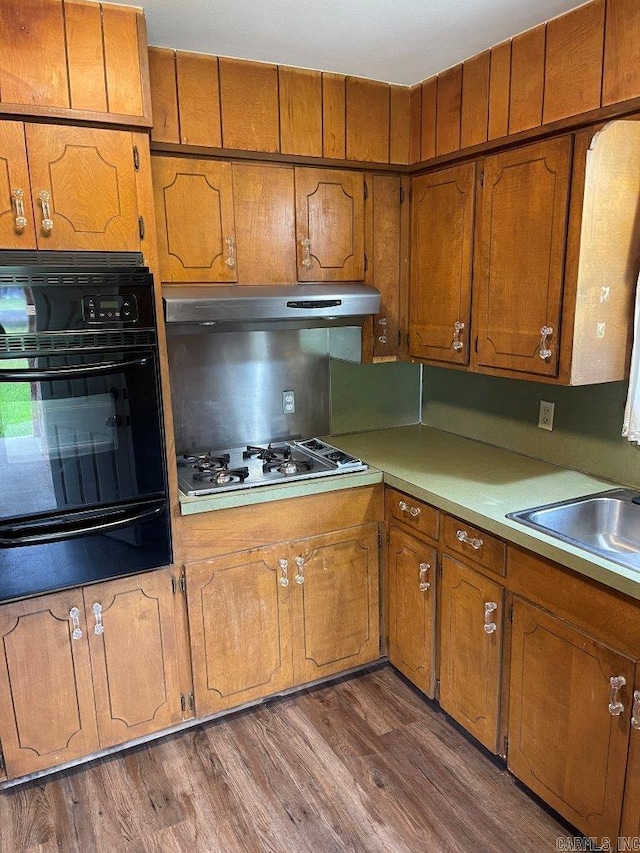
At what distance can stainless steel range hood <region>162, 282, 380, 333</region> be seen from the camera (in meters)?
2.10

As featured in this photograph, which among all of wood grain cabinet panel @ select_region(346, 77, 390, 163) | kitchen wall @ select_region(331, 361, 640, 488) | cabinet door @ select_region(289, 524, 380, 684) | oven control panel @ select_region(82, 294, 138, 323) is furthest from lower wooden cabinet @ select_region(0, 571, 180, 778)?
wood grain cabinet panel @ select_region(346, 77, 390, 163)

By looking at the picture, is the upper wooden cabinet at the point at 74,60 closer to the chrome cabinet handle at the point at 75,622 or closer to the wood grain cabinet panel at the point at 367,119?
the wood grain cabinet panel at the point at 367,119

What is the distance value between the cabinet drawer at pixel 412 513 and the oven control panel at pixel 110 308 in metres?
1.15

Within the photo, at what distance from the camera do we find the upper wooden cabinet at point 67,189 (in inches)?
68.9

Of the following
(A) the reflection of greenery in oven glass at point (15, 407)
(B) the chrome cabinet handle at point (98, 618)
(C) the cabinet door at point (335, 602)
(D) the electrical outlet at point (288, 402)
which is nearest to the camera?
(A) the reflection of greenery in oven glass at point (15, 407)

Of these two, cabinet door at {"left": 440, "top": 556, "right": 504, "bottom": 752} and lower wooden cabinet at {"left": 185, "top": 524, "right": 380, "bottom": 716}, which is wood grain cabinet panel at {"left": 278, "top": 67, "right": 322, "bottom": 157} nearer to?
lower wooden cabinet at {"left": 185, "top": 524, "right": 380, "bottom": 716}

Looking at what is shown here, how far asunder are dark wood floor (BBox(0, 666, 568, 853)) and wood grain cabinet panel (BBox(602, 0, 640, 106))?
211 cm

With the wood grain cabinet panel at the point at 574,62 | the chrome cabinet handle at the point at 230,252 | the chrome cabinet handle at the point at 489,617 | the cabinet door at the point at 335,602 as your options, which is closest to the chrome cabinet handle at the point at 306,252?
the chrome cabinet handle at the point at 230,252

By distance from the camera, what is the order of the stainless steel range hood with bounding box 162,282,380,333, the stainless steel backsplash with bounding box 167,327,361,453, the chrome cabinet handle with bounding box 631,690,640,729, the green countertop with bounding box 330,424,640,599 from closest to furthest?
the chrome cabinet handle with bounding box 631,690,640,729
the green countertop with bounding box 330,424,640,599
the stainless steel range hood with bounding box 162,282,380,333
the stainless steel backsplash with bounding box 167,327,361,453

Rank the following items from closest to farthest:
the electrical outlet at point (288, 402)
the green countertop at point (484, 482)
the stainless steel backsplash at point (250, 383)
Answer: the green countertop at point (484, 482) < the stainless steel backsplash at point (250, 383) < the electrical outlet at point (288, 402)

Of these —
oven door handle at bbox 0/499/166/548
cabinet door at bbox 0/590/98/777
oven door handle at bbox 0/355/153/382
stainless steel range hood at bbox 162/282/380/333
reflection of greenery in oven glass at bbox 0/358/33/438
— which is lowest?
cabinet door at bbox 0/590/98/777

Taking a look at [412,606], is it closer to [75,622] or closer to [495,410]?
[495,410]

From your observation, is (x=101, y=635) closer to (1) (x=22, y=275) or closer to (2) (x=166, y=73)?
(1) (x=22, y=275)

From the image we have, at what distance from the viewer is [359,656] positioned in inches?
99.5
